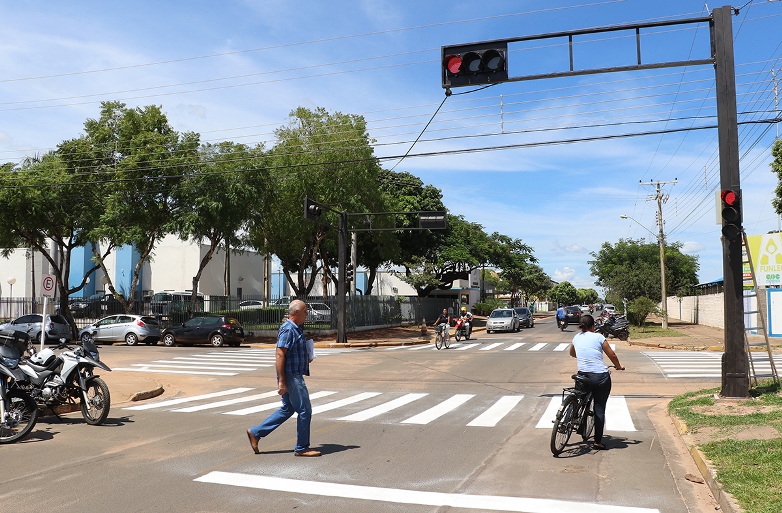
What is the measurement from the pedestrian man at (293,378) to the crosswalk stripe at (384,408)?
308cm

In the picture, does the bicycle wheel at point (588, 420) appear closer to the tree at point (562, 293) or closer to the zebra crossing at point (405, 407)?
the zebra crossing at point (405, 407)

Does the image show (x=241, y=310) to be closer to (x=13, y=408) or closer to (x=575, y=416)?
(x=13, y=408)

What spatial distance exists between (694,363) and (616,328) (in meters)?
14.2

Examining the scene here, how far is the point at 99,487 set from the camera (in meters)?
6.55

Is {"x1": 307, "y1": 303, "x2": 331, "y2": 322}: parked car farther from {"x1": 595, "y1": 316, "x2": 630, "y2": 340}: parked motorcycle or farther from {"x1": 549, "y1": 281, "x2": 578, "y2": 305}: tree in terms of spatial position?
{"x1": 549, "y1": 281, "x2": 578, "y2": 305}: tree

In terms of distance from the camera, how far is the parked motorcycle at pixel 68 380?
32.3 feet

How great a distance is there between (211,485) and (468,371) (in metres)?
13.4

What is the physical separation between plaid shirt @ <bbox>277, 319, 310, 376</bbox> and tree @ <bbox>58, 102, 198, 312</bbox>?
81.3 feet

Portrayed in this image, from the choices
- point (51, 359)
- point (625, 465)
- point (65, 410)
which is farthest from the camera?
point (65, 410)

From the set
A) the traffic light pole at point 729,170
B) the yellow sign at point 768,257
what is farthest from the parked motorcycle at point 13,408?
the yellow sign at point 768,257

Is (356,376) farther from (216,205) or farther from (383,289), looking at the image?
(383,289)

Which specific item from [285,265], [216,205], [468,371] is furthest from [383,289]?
[468,371]

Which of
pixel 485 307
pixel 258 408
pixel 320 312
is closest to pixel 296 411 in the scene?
pixel 258 408

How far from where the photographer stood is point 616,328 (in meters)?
34.2
